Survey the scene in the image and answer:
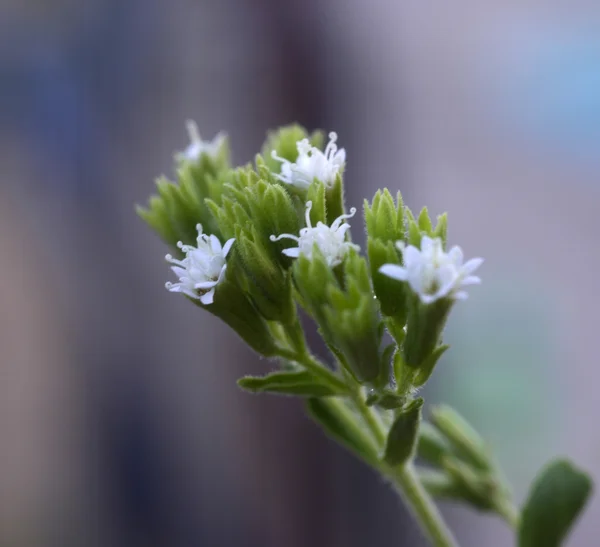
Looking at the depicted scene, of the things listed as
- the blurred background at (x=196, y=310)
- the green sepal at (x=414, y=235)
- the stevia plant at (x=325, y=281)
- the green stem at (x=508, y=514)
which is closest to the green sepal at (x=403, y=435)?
the stevia plant at (x=325, y=281)

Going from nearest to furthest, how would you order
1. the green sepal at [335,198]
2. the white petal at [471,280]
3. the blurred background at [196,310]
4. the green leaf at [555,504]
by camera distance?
1. the white petal at [471,280]
2. the green sepal at [335,198]
3. the green leaf at [555,504]
4. the blurred background at [196,310]

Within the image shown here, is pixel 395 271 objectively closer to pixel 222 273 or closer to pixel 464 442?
pixel 222 273

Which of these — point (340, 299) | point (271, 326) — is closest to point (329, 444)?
point (271, 326)

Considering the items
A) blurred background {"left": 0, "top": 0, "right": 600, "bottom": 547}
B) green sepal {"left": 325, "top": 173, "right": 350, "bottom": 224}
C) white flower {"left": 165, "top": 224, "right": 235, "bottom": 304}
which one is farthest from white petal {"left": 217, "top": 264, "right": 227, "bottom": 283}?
blurred background {"left": 0, "top": 0, "right": 600, "bottom": 547}

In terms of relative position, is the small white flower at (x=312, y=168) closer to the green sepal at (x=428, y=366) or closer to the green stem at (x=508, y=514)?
the green sepal at (x=428, y=366)

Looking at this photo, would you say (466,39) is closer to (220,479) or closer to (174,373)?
(174,373)

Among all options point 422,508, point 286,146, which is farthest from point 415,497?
point 286,146
